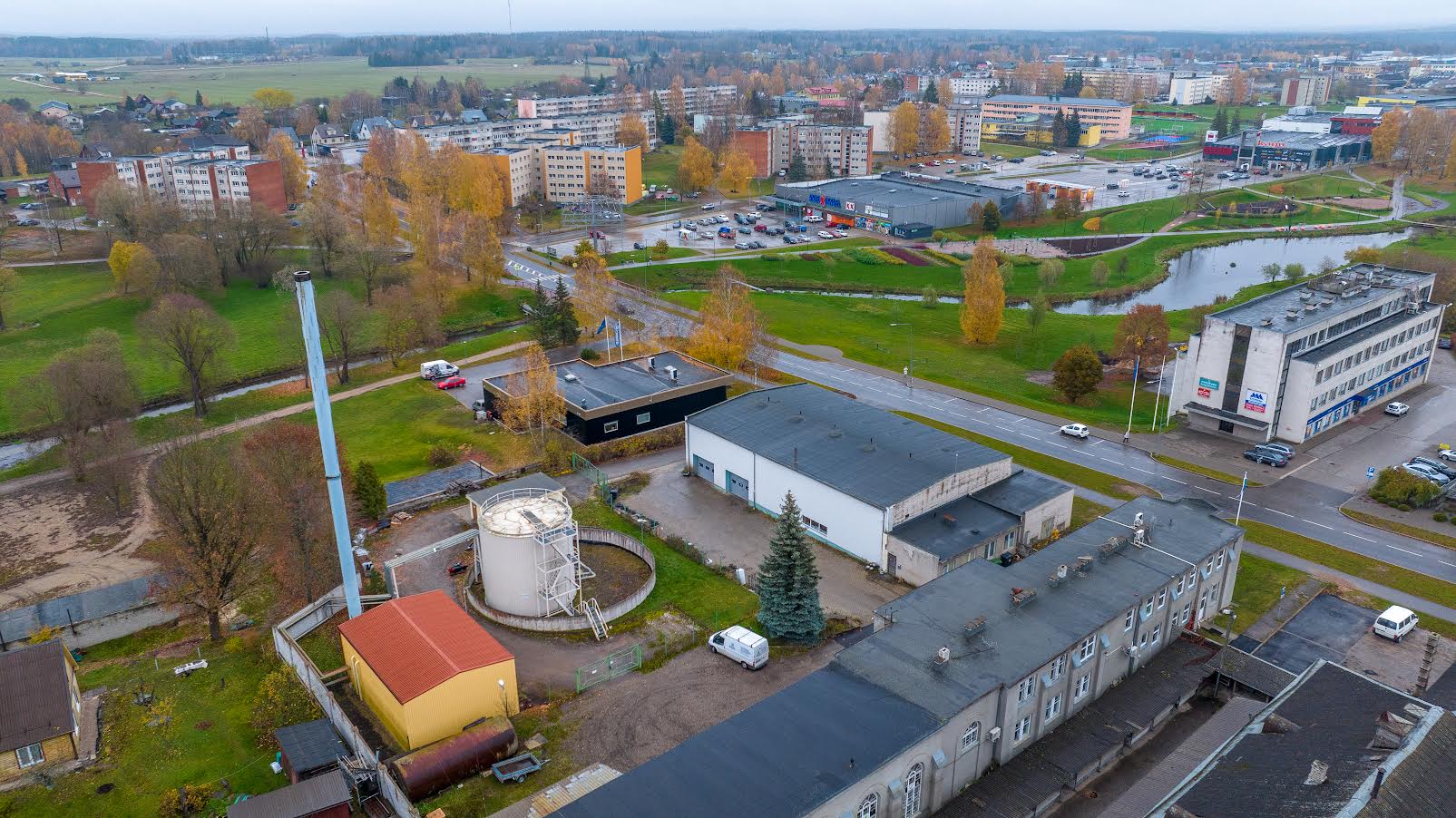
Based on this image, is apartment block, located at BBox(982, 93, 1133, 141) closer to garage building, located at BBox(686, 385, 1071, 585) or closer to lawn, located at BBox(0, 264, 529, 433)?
lawn, located at BBox(0, 264, 529, 433)

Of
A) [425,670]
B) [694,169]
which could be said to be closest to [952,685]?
[425,670]

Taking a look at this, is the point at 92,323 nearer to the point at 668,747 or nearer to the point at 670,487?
the point at 670,487

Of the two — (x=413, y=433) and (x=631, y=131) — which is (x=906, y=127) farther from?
(x=413, y=433)

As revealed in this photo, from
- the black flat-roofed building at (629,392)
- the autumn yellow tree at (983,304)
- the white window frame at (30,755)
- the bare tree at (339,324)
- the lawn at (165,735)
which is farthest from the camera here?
the autumn yellow tree at (983,304)

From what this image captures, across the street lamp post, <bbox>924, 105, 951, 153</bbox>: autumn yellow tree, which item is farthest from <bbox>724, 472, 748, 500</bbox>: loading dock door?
<bbox>924, 105, 951, 153</bbox>: autumn yellow tree

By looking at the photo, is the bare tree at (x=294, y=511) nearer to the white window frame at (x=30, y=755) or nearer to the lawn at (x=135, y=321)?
the white window frame at (x=30, y=755)

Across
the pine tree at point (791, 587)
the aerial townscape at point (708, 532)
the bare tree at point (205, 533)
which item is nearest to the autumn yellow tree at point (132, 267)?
the aerial townscape at point (708, 532)
